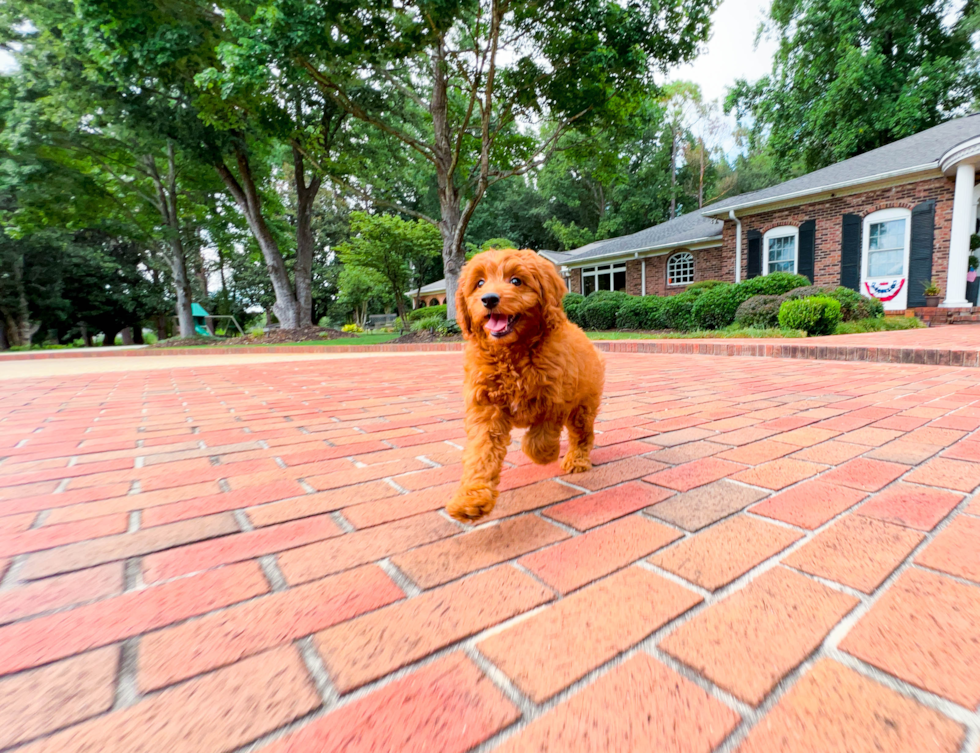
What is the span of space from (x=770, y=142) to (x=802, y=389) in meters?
25.1

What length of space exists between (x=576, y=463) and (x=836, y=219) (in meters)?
16.8

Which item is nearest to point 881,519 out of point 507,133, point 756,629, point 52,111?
point 756,629

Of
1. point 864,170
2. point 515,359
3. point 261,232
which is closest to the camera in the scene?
point 515,359

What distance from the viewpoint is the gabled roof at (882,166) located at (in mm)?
12702

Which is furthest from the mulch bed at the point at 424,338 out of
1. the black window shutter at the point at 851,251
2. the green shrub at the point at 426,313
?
the black window shutter at the point at 851,251

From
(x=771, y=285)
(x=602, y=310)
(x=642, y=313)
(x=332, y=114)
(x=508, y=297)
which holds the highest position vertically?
(x=332, y=114)

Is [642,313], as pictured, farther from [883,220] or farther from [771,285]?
[883,220]

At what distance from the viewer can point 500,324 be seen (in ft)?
6.07

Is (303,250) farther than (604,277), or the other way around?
(604,277)

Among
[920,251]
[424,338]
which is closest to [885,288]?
[920,251]

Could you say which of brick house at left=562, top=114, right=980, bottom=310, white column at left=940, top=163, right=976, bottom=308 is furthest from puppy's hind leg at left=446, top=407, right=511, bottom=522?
white column at left=940, top=163, right=976, bottom=308

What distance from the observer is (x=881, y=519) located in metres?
1.60

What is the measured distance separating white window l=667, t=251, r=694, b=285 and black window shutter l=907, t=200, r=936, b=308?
7653 mm

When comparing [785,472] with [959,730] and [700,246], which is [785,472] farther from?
[700,246]
